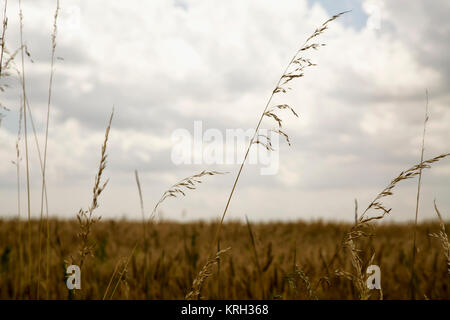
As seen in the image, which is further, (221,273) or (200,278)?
(221,273)

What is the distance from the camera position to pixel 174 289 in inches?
166

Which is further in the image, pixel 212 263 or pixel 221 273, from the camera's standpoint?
pixel 221 273

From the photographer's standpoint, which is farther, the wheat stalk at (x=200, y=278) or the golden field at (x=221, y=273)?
the golden field at (x=221, y=273)

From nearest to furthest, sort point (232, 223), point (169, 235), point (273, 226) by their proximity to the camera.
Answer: point (169, 235) → point (232, 223) → point (273, 226)

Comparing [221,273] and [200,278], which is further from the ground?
[200,278]

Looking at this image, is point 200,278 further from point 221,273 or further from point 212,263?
point 221,273

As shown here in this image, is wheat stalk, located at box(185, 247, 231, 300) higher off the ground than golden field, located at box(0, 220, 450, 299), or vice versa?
wheat stalk, located at box(185, 247, 231, 300)

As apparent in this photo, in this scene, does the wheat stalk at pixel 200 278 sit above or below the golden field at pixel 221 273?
above

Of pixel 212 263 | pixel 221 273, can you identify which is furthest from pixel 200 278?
pixel 221 273

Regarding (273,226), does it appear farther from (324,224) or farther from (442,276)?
(442,276)

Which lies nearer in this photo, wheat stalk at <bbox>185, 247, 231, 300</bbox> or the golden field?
wheat stalk at <bbox>185, 247, 231, 300</bbox>
